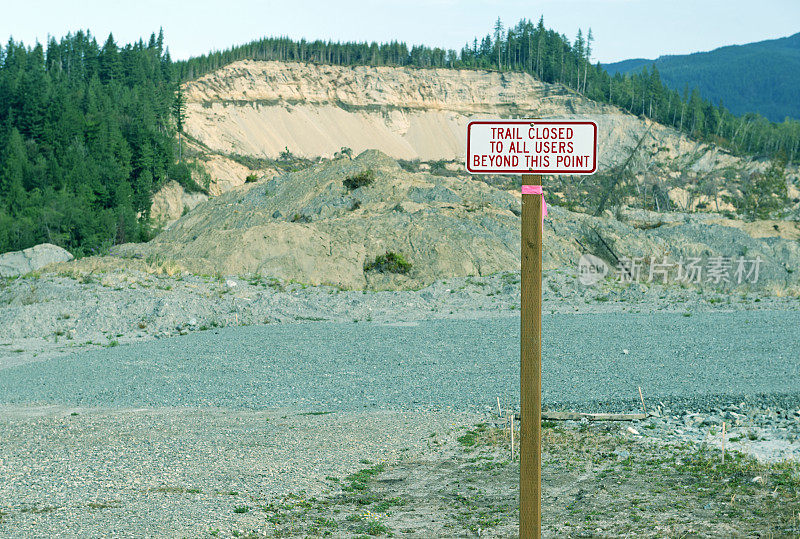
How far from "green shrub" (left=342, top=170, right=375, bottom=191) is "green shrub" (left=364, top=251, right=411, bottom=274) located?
7947 mm

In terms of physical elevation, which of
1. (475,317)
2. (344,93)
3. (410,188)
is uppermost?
(344,93)

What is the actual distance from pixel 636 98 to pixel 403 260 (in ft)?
333

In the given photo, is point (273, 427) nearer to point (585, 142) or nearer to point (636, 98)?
point (585, 142)

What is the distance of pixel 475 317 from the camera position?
2136 centimetres

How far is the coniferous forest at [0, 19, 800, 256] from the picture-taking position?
60125 millimetres

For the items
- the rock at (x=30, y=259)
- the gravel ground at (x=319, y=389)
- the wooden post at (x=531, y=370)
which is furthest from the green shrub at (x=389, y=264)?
the wooden post at (x=531, y=370)

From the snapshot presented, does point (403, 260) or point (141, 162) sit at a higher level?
point (141, 162)

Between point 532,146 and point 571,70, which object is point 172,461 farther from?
point 571,70

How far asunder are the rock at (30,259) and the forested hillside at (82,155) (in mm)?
15387

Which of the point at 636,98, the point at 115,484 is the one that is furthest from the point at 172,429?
the point at 636,98

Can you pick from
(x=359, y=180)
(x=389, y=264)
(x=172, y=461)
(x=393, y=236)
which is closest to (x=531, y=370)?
(x=172, y=461)
